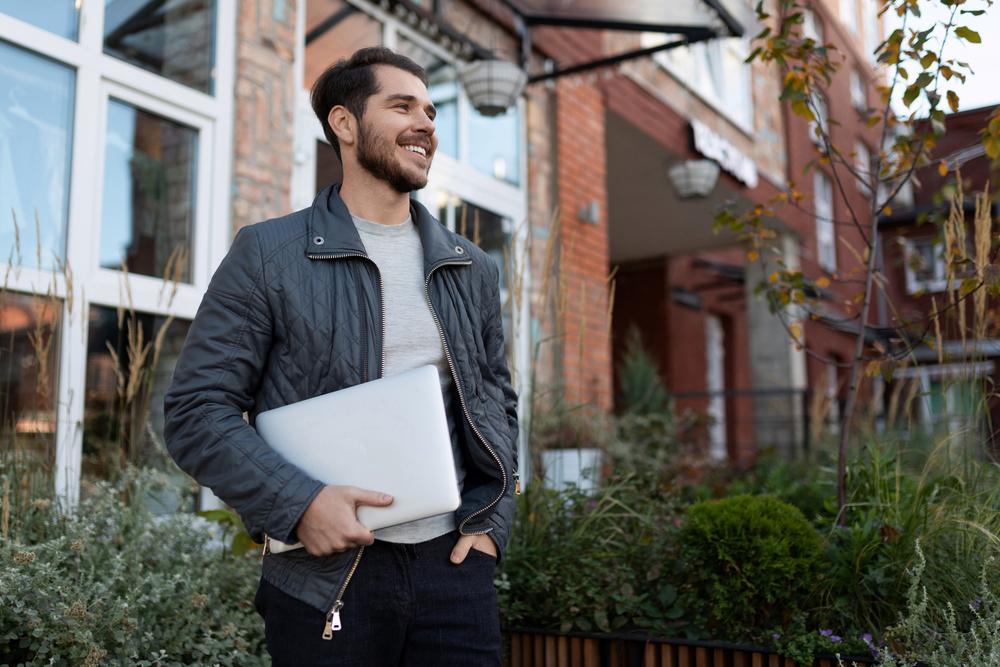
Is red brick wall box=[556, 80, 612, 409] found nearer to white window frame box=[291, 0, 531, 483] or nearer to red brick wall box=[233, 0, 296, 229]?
white window frame box=[291, 0, 531, 483]

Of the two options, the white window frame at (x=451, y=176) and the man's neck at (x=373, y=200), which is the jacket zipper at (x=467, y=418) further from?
the white window frame at (x=451, y=176)

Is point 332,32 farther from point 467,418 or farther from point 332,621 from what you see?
point 332,621

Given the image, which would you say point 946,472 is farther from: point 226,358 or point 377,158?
point 226,358

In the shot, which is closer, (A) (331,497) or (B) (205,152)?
(A) (331,497)

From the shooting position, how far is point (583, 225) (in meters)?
6.89

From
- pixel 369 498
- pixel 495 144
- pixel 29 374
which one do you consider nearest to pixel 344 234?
pixel 369 498

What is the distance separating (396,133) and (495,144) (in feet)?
15.4

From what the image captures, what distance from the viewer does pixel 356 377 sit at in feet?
5.42

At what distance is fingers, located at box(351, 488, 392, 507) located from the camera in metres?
1.46

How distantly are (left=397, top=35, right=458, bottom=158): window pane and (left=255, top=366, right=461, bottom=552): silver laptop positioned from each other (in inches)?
173

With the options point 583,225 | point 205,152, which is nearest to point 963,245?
point 205,152

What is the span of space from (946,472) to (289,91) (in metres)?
3.44

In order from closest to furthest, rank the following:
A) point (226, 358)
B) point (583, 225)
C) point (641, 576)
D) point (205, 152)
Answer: point (226, 358)
point (641, 576)
point (205, 152)
point (583, 225)

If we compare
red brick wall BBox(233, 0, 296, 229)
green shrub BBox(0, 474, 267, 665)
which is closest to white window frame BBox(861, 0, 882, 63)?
red brick wall BBox(233, 0, 296, 229)
